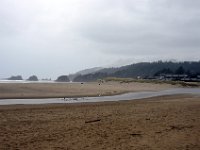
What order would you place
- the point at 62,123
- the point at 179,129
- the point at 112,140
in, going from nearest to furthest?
1. the point at 112,140
2. the point at 179,129
3. the point at 62,123

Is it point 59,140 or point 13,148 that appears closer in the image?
point 13,148

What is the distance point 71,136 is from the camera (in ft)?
43.5

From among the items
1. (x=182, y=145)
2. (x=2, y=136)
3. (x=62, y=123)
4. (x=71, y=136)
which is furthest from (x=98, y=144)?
(x=62, y=123)

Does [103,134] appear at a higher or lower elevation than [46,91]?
lower

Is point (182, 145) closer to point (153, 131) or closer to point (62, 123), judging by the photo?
point (153, 131)

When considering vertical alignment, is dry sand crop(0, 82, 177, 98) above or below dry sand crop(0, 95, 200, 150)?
above

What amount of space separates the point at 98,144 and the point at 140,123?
4.81 meters

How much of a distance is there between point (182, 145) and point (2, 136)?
21.8 feet

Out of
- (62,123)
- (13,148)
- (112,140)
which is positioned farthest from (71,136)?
(62,123)

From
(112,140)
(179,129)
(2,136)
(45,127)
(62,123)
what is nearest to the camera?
(112,140)

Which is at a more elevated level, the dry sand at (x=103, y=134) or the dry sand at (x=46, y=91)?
the dry sand at (x=46, y=91)

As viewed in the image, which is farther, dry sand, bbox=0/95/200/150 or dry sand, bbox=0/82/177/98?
dry sand, bbox=0/82/177/98

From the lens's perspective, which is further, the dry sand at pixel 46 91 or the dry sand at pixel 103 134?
the dry sand at pixel 46 91

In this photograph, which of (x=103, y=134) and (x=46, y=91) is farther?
(x=46, y=91)
